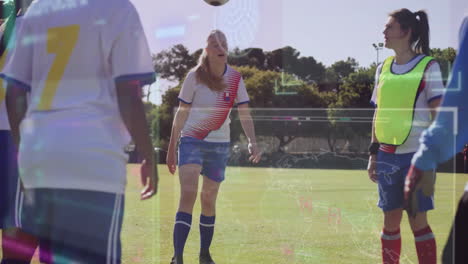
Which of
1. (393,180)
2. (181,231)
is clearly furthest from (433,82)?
(181,231)


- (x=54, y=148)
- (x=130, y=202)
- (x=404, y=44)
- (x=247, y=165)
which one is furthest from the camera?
(x=247, y=165)

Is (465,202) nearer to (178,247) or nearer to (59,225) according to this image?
(59,225)

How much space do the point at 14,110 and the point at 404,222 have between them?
6644mm

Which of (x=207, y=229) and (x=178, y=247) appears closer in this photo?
(x=178, y=247)

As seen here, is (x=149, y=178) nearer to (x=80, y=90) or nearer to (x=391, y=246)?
(x=80, y=90)

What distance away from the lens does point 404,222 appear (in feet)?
27.8

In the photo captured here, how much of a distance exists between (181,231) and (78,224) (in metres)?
2.85

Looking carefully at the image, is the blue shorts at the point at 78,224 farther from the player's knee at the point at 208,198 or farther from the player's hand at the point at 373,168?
the player's knee at the point at 208,198

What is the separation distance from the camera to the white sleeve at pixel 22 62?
2641 mm

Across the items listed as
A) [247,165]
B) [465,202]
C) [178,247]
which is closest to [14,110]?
[465,202]

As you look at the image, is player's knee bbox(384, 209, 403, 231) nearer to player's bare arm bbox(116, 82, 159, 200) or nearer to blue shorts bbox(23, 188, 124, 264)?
player's bare arm bbox(116, 82, 159, 200)

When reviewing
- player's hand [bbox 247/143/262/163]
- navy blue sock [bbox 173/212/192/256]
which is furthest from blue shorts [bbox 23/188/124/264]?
player's hand [bbox 247/143/262/163]

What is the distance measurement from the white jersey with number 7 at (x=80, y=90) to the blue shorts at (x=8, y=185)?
A: 4.27ft

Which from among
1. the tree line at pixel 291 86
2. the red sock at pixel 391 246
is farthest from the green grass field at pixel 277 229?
the tree line at pixel 291 86
